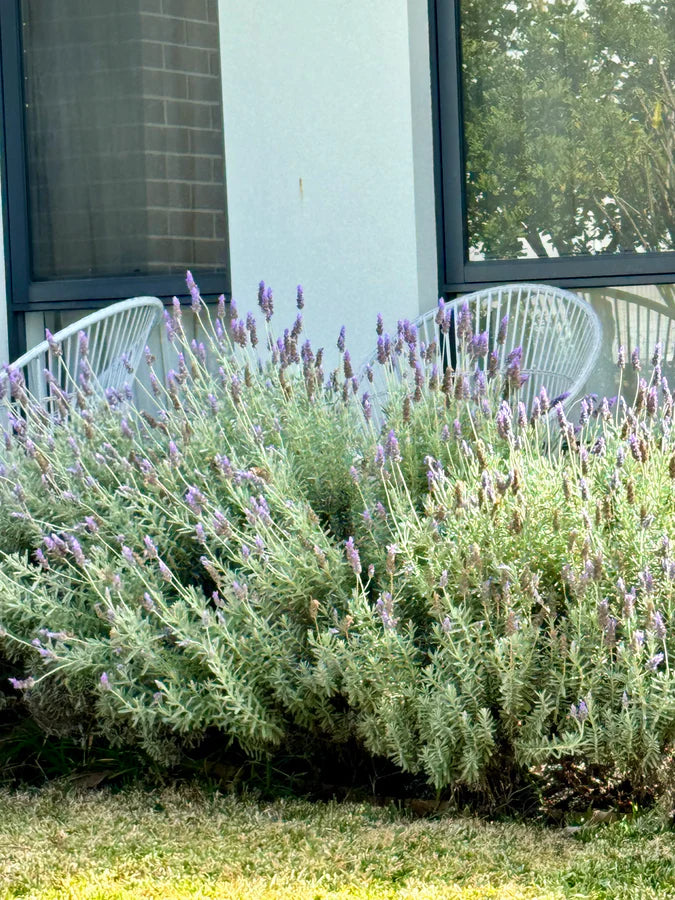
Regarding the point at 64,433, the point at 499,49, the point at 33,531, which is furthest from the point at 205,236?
the point at 33,531

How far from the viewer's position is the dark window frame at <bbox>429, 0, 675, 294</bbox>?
15.2 feet

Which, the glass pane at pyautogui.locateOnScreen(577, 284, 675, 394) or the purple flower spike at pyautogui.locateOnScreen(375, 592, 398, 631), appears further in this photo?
the glass pane at pyautogui.locateOnScreen(577, 284, 675, 394)

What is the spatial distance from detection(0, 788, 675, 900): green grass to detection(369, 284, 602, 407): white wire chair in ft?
6.74

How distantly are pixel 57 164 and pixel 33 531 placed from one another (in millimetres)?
3055

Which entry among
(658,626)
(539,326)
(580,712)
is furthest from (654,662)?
(539,326)

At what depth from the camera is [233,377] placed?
312cm

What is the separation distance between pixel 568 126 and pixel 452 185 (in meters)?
0.48

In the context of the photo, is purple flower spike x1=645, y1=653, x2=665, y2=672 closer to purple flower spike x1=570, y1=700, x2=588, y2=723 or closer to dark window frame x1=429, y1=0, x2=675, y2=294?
purple flower spike x1=570, y1=700, x2=588, y2=723

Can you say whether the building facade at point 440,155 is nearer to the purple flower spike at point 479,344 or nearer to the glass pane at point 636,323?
the glass pane at point 636,323

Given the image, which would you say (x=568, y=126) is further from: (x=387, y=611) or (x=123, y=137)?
(x=387, y=611)

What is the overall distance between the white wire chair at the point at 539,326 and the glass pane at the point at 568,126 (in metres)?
0.27

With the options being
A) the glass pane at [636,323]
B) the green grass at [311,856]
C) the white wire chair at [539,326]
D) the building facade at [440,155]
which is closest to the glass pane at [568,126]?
the building facade at [440,155]

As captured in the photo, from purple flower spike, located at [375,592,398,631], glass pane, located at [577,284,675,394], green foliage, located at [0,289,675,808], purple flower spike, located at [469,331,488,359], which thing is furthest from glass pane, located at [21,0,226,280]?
purple flower spike, located at [375,592,398,631]

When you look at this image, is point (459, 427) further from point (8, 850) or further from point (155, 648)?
point (8, 850)
